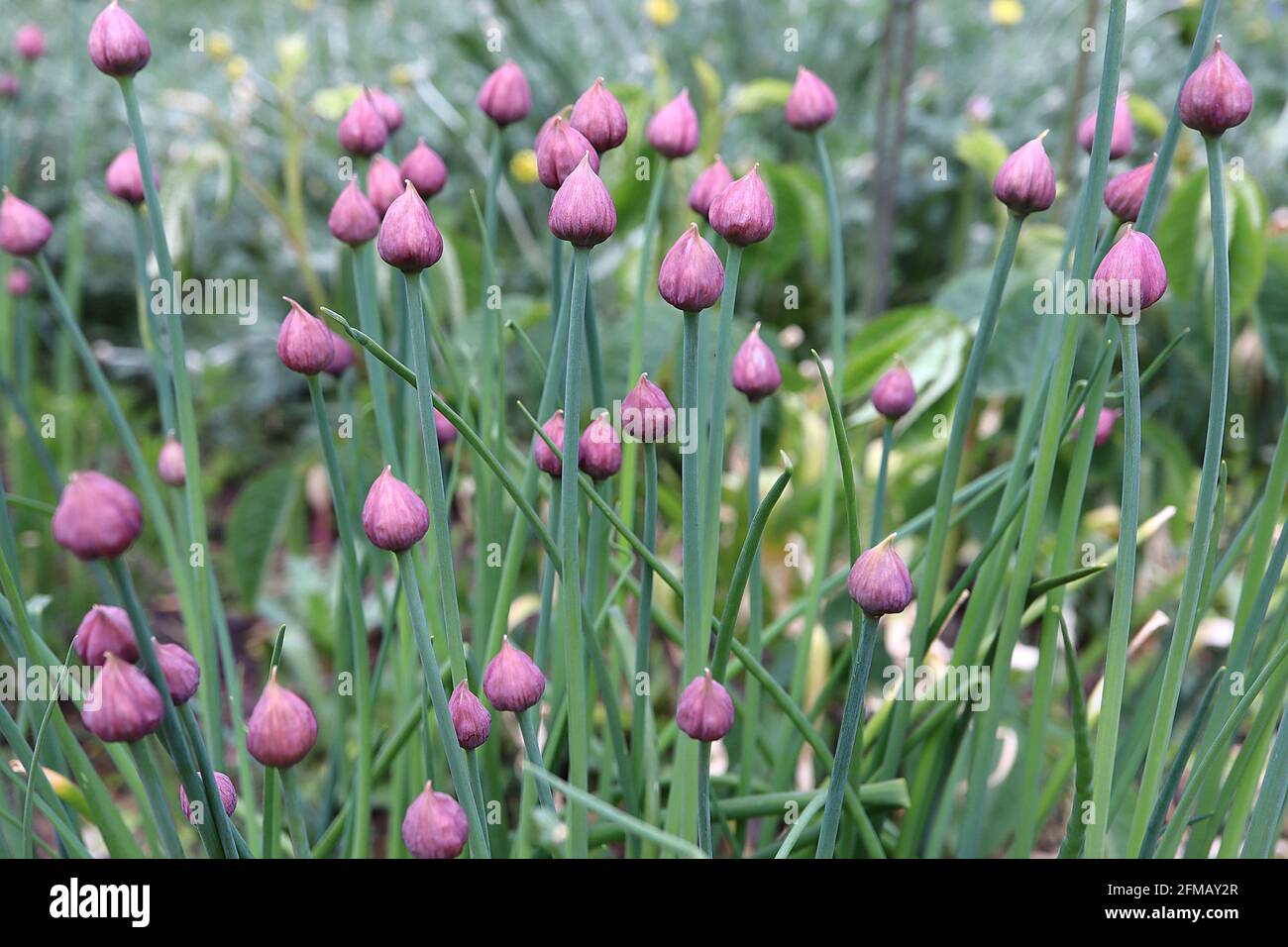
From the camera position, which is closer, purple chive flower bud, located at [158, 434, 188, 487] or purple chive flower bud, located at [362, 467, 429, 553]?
purple chive flower bud, located at [362, 467, 429, 553]

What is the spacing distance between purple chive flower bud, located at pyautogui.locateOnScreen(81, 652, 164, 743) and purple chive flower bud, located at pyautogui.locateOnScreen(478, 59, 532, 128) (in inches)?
21.7

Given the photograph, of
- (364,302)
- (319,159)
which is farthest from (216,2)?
(364,302)

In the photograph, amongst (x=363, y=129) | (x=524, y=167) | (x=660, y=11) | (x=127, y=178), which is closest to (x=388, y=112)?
(x=363, y=129)

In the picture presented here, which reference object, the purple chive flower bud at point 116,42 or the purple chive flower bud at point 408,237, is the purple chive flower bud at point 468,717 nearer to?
the purple chive flower bud at point 408,237

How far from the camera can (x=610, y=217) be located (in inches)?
23.4

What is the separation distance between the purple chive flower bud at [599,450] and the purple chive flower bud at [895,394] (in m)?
0.27

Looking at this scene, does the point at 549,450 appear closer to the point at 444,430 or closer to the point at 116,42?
the point at 444,430

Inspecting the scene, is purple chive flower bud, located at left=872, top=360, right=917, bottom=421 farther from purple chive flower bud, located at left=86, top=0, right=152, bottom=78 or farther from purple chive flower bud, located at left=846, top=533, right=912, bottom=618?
purple chive flower bud, located at left=86, top=0, right=152, bottom=78

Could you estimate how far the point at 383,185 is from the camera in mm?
857

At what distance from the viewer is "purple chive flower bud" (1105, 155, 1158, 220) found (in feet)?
2.52

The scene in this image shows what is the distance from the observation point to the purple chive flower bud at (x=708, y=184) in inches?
32.9

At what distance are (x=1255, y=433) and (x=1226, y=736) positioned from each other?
1451mm

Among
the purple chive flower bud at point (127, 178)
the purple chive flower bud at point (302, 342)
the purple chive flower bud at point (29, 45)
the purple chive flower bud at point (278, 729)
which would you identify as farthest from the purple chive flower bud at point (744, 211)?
the purple chive flower bud at point (29, 45)

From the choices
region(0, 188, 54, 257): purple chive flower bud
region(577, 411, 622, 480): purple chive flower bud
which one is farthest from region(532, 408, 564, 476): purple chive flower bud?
region(0, 188, 54, 257): purple chive flower bud
